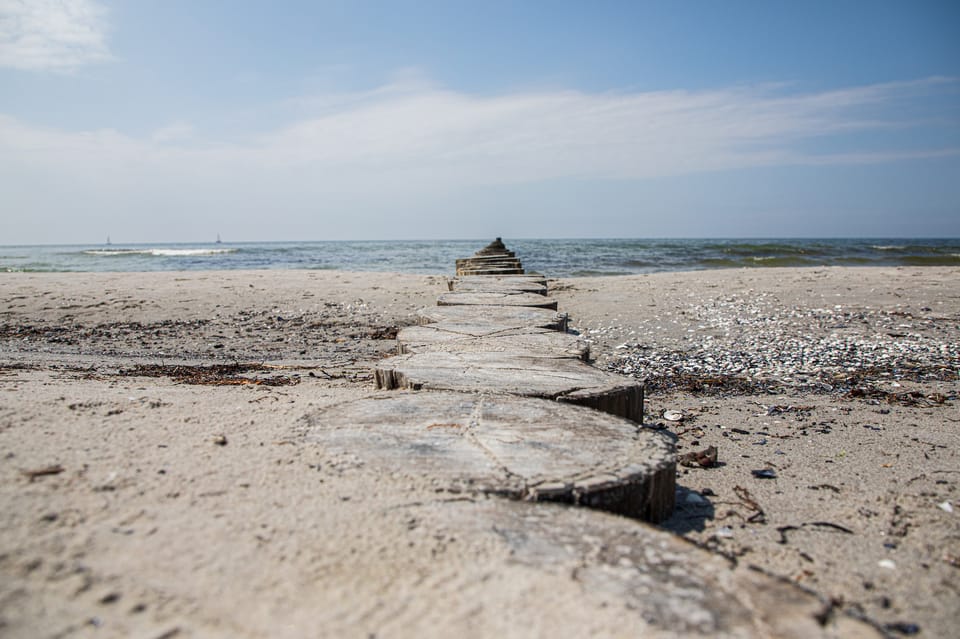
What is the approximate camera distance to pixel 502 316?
13.6 ft

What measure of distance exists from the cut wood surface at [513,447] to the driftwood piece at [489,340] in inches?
32.2

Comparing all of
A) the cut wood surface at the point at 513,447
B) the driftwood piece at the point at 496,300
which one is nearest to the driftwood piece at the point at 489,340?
the cut wood surface at the point at 513,447

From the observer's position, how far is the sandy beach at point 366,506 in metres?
1.14

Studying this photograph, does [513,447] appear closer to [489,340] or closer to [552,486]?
[552,486]

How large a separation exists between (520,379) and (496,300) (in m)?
2.45

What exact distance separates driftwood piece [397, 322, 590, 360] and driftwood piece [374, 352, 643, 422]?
0.51 feet

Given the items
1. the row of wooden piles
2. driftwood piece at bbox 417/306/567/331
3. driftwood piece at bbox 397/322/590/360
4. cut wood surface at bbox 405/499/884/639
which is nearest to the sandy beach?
cut wood surface at bbox 405/499/884/639

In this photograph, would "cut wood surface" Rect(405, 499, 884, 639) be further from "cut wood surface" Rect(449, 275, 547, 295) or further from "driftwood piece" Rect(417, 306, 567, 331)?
"cut wood surface" Rect(449, 275, 547, 295)

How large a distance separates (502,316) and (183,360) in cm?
305

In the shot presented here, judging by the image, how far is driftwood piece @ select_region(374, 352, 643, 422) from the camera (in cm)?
238

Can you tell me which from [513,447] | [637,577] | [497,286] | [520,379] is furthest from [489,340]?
[497,286]

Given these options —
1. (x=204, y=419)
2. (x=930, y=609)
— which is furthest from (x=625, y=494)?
(x=204, y=419)

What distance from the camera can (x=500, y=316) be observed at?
4168mm

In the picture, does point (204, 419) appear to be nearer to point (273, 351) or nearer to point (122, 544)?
point (122, 544)
